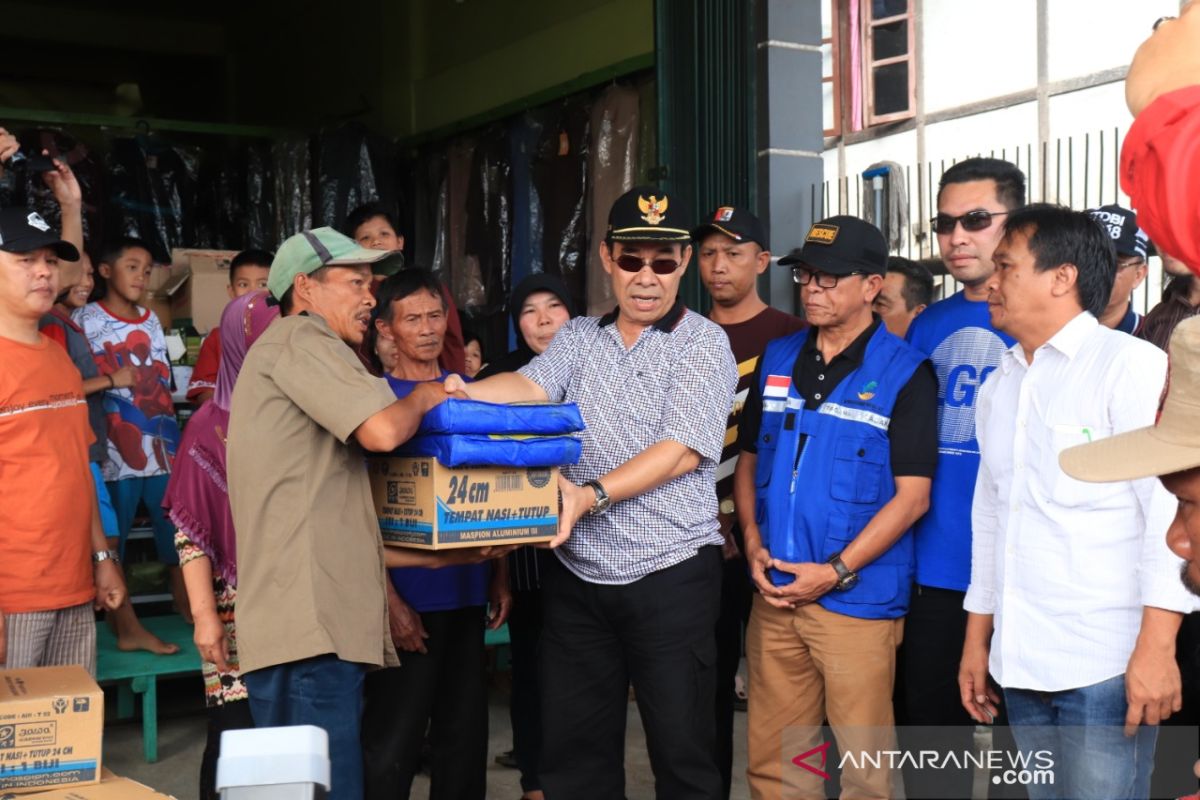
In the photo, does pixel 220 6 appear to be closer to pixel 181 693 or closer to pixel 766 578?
pixel 181 693

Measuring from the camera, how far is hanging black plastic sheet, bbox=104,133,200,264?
781 cm

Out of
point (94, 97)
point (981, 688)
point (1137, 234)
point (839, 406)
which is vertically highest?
point (94, 97)

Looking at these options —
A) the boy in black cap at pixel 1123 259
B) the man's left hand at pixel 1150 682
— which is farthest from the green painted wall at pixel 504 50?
the man's left hand at pixel 1150 682

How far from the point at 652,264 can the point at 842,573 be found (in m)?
0.93

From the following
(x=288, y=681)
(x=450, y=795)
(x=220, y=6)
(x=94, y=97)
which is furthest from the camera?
(x=94, y=97)

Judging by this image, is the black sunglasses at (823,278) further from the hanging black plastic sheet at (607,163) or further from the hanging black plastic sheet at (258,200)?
the hanging black plastic sheet at (258,200)

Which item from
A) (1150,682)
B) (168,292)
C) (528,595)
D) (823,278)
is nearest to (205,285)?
(168,292)

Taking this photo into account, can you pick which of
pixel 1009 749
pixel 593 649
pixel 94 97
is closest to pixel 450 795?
pixel 593 649

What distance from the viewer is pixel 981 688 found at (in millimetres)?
3031

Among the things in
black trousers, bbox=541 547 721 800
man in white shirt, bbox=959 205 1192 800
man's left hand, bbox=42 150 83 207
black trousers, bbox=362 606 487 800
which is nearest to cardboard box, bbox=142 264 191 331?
man's left hand, bbox=42 150 83 207

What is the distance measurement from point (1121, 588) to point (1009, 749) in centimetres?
73

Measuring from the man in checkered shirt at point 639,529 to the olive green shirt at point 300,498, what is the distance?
397 mm

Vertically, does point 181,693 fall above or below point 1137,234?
below

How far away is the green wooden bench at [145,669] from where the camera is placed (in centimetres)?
494
